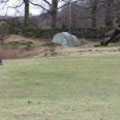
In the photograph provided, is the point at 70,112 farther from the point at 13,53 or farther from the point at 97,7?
the point at 97,7

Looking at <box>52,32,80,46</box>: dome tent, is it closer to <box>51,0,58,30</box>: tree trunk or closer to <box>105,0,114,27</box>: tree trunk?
<box>51,0,58,30</box>: tree trunk

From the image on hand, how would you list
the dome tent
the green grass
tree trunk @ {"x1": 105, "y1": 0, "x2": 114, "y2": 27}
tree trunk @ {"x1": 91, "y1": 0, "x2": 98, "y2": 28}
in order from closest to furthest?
the green grass < the dome tent < tree trunk @ {"x1": 105, "y1": 0, "x2": 114, "y2": 27} < tree trunk @ {"x1": 91, "y1": 0, "x2": 98, "y2": 28}

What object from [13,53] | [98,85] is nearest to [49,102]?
[98,85]

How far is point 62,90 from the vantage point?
1466cm

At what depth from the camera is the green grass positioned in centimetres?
983

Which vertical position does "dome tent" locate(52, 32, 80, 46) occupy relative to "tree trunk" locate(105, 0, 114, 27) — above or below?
below

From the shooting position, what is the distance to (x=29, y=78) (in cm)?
1784

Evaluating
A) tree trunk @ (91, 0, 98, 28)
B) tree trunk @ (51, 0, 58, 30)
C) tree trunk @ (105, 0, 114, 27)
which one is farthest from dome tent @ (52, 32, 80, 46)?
tree trunk @ (91, 0, 98, 28)

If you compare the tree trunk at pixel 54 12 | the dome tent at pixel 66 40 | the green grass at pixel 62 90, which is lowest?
the green grass at pixel 62 90

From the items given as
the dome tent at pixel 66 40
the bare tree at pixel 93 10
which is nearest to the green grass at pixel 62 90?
the dome tent at pixel 66 40

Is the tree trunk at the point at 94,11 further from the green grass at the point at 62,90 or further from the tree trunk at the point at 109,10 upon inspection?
the green grass at the point at 62,90

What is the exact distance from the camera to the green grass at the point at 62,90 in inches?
387

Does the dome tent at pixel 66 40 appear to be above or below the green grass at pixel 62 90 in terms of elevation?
above

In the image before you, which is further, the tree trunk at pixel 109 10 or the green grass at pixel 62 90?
the tree trunk at pixel 109 10
